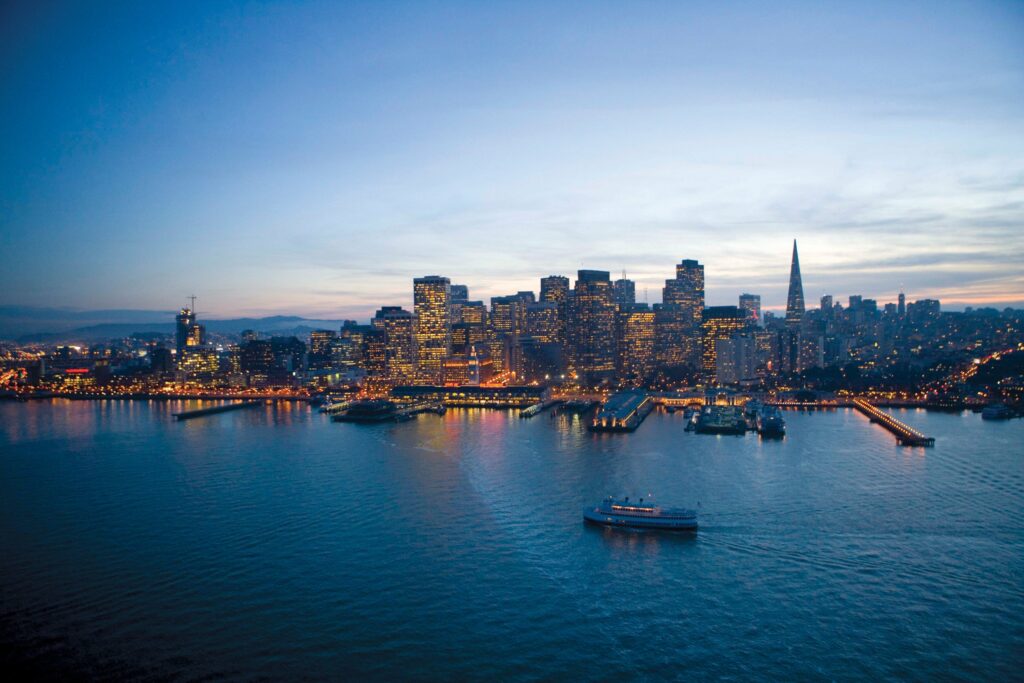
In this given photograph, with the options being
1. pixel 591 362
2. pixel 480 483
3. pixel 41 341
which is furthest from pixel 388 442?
pixel 41 341

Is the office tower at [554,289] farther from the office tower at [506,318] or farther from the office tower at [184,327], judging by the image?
the office tower at [184,327]

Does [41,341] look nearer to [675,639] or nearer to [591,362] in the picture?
[591,362]

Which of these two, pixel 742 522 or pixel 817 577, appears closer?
pixel 817 577

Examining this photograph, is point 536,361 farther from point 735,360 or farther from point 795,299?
point 795,299

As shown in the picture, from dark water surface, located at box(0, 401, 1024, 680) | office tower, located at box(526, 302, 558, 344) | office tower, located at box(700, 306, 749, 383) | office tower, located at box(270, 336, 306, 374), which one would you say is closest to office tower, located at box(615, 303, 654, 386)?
office tower, located at box(700, 306, 749, 383)

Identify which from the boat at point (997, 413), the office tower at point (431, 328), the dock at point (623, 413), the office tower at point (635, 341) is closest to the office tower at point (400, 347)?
the office tower at point (431, 328)

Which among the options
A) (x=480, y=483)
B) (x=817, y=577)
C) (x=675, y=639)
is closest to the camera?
(x=675, y=639)

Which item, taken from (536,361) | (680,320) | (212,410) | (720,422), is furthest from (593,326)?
(212,410)
